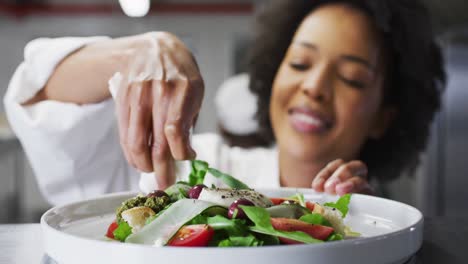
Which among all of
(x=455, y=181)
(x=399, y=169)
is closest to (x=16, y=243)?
(x=399, y=169)

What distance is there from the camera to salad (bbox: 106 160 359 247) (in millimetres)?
412

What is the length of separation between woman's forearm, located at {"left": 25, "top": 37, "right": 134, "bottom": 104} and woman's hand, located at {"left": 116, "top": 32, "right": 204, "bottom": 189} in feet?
0.78

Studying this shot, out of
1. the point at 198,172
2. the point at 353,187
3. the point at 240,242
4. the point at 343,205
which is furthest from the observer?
the point at 353,187

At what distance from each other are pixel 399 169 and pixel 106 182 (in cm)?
107

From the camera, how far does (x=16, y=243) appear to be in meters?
0.48

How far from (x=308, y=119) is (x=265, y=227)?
103cm

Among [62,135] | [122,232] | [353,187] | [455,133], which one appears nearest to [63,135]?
[62,135]

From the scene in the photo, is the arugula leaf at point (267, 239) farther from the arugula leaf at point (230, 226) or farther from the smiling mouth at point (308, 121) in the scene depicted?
the smiling mouth at point (308, 121)

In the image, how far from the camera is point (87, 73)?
1090 millimetres

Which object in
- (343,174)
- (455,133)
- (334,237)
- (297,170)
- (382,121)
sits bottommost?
(455,133)

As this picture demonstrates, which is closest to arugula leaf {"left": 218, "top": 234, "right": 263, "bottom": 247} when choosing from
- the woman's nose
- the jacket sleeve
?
the jacket sleeve

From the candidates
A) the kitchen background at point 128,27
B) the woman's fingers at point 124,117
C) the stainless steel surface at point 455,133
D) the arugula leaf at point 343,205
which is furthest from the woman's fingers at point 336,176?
the kitchen background at point 128,27

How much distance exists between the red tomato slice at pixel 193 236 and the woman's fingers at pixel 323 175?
1.24ft

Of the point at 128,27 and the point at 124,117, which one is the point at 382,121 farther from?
the point at 128,27
